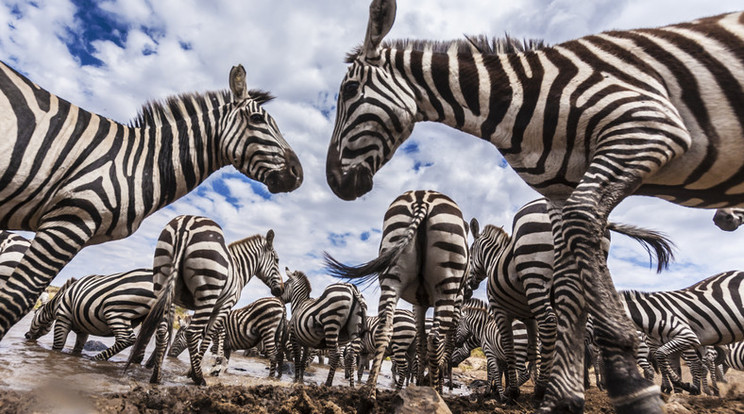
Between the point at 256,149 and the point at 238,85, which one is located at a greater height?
the point at 238,85

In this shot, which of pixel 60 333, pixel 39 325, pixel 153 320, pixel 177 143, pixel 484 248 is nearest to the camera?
pixel 177 143

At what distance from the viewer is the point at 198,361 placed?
19.1 ft

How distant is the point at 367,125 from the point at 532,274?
3032 mm

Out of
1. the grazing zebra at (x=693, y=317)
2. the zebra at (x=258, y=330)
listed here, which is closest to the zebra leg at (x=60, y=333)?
the zebra at (x=258, y=330)

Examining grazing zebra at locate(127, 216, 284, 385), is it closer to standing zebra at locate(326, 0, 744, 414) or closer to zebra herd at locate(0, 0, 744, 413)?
zebra herd at locate(0, 0, 744, 413)

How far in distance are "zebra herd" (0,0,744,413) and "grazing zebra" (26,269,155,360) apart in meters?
1.91

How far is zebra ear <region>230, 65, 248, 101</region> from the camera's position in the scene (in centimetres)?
533

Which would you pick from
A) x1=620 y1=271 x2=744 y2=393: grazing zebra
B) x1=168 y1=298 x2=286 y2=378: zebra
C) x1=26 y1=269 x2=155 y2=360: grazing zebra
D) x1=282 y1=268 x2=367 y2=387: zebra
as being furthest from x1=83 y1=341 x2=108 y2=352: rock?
x1=620 y1=271 x2=744 y2=393: grazing zebra

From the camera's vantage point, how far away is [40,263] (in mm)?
3199

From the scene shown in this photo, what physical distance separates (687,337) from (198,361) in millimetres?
10297

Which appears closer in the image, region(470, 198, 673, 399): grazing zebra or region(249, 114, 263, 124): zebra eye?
region(470, 198, 673, 399): grazing zebra

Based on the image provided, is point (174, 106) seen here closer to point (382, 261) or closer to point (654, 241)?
point (382, 261)

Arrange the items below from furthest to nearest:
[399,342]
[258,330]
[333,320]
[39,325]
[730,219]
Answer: [258,330], [39,325], [333,320], [399,342], [730,219]

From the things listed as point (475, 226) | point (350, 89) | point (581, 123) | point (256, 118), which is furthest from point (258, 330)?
point (581, 123)
